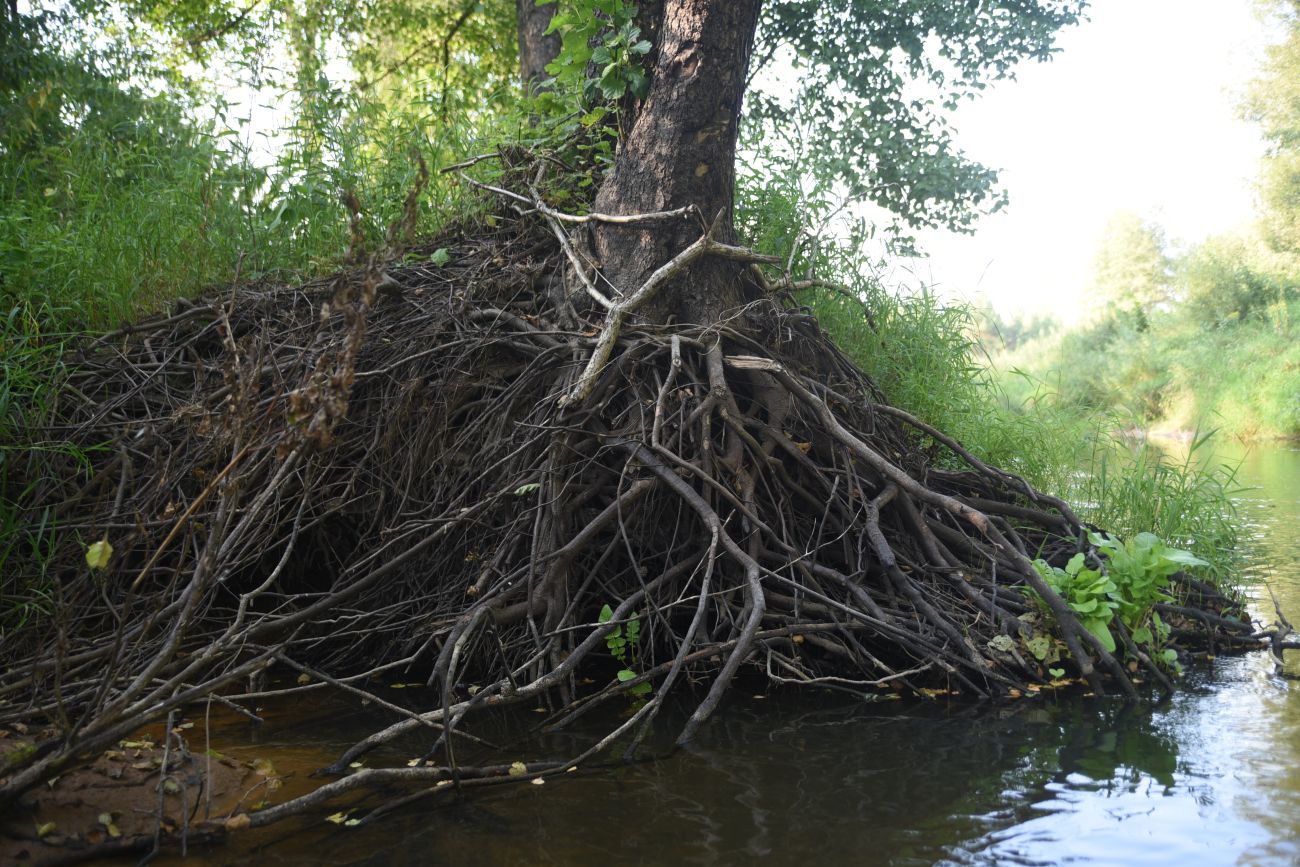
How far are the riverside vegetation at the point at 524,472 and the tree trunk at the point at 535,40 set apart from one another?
2000mm

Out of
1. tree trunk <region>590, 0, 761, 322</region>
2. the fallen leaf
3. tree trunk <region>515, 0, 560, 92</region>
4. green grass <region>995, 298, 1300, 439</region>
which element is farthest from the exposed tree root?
green grass <region>995, 298, 1300, 439</region>

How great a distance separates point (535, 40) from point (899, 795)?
6.69 m

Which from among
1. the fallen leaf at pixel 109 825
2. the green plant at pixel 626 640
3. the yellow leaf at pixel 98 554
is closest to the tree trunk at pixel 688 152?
the green plant at pixel 626 640

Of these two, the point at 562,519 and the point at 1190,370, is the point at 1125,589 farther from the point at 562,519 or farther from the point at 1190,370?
the point at 1190,370

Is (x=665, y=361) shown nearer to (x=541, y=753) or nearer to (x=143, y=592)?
(x=541, y=753)

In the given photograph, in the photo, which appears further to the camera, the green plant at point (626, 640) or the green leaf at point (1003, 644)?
the green leaf at point (1003, 644)

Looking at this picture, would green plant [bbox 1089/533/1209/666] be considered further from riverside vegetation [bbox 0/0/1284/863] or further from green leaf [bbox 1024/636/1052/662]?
green leaf [bbox 1024/636/1052/662]

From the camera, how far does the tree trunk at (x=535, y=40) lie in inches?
304

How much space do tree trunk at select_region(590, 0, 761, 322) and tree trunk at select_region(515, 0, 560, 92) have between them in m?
3.36

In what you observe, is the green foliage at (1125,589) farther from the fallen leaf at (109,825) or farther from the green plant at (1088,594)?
the fallen leaf at (109,825)

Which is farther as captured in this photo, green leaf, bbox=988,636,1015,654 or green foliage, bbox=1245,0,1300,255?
green foliage, bbox=1245,0,1300,255

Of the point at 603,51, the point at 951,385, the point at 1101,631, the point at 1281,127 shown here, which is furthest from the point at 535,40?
the point at 1281,127

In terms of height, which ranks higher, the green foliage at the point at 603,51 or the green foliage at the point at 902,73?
the green foliage at the point at 902,73

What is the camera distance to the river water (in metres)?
2.52
